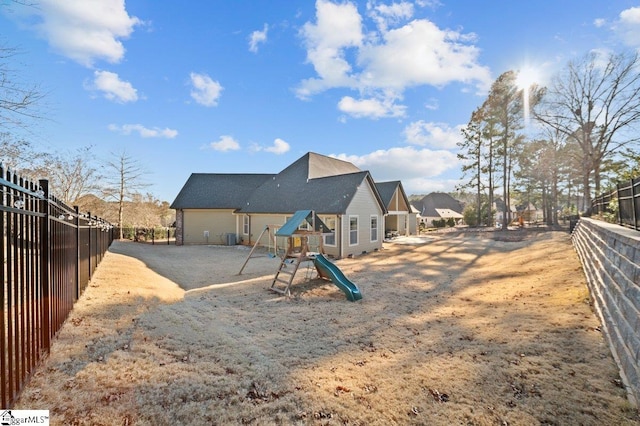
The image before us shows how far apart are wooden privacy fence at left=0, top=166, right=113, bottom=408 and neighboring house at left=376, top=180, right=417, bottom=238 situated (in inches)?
848

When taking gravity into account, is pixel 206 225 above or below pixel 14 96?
below

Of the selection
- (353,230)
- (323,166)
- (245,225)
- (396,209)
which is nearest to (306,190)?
(353,230)

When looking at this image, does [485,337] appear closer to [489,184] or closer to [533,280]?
[533,280]

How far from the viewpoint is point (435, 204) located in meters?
56.3

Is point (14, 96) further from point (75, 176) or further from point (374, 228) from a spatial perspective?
point (75, 176)

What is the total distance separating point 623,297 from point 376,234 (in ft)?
49.1

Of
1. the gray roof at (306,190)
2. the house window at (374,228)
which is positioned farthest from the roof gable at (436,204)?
the house window at (374,228)

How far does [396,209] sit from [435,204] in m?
34.6

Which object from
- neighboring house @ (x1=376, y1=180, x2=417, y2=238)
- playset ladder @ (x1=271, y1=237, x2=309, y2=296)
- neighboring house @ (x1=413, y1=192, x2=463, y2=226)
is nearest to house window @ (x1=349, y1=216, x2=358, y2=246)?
playset ladder @ (x1=271, y1=237, x2=309, y2=296)

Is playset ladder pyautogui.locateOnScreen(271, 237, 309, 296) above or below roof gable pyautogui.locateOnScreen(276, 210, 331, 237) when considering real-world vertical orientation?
below

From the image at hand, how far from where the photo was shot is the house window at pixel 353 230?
16734 mm

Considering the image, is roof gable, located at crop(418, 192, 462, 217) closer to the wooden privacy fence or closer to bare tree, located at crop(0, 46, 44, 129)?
bare tree, located at crop(0, 46, 44, 129)

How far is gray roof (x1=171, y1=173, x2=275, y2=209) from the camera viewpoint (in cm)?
2297

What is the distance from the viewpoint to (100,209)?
87.5 feet
